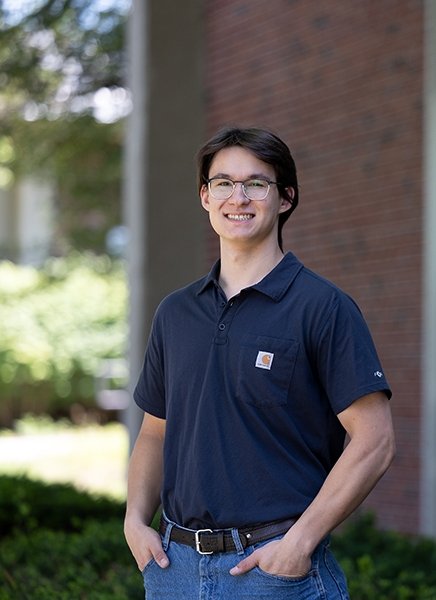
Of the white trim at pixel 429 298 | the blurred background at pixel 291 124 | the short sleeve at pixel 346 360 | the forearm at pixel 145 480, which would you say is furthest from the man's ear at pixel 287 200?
the white trim at pixel 429 298

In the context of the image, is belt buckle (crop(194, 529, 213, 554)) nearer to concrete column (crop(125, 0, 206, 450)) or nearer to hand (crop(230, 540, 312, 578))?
hand (crop(230, 540, 312, 578))

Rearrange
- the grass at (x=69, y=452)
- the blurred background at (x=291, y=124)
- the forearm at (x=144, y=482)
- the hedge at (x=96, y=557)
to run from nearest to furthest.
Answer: the forearm at (x=144, y=482), the hedge at (x=96, y=557), the blurred background at (x=291, y=124), the grass at (x=69, y=452)

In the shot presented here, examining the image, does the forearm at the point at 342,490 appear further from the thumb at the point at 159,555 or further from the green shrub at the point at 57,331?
the green shrub at the point at 57,331

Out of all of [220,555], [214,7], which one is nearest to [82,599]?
[220,555]

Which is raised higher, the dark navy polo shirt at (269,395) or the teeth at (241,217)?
the teeth at (241,217)

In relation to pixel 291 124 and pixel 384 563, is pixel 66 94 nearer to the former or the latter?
pixel 291 124

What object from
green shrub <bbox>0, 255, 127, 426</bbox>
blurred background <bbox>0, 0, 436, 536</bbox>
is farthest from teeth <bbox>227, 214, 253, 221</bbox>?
green shrub <bbox>0, 255, 127, 426</bbox>

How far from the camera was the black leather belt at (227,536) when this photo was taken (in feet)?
8.46

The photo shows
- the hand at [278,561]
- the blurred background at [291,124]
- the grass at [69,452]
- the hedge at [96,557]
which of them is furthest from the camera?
the grass at [69,452]

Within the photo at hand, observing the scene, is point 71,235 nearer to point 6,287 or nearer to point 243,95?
point 6,287

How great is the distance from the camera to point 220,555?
262 centimetres

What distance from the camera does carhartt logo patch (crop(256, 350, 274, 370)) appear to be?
8.53ft

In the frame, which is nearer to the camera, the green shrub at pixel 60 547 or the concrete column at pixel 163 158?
the green shrub at pixel 60 547

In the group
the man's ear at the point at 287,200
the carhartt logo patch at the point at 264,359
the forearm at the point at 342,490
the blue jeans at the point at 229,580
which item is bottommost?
the blue jeans at the point at 229,580
